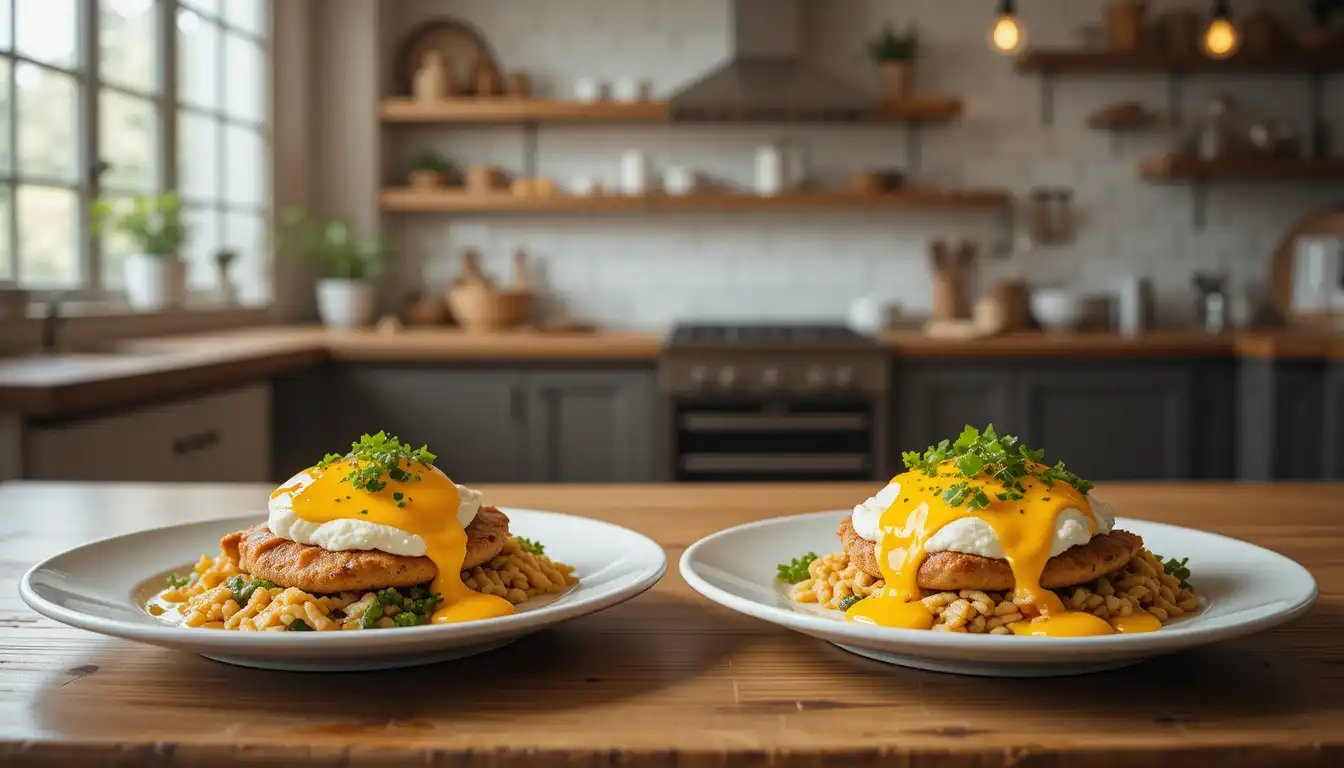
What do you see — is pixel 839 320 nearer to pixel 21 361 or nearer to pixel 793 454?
pixel 793 454

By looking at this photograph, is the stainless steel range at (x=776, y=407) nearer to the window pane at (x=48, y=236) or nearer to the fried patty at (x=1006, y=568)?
the window pane at (x=48, y=236)

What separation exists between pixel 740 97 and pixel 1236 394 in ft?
6.56

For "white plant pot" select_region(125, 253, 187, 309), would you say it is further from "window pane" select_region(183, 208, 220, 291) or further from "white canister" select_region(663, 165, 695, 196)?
"white canister" select_region(663, 165, 695, 196)

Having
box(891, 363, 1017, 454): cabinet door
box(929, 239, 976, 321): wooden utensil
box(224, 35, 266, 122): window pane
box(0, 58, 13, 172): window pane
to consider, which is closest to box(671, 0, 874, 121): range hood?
box(929, 239, 976, 321): wooden utensil

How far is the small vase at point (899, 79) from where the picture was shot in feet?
16.1

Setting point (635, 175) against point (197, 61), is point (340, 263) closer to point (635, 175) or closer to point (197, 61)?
point (197, 61)

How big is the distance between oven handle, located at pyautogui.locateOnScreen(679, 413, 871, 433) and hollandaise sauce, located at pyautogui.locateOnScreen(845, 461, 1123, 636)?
325 cm

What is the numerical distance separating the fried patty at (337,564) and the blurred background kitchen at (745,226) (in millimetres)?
2993

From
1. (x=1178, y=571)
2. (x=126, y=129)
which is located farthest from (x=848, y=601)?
(x=126, y=129)

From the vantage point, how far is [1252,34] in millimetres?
4895

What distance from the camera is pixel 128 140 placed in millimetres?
3824

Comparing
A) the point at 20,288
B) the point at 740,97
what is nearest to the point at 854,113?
the point at 740,97

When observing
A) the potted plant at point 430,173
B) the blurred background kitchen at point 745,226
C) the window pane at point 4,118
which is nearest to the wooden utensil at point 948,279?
the blurred background kitchen at point 745,226

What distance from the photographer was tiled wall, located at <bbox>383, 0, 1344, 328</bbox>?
508 cm
